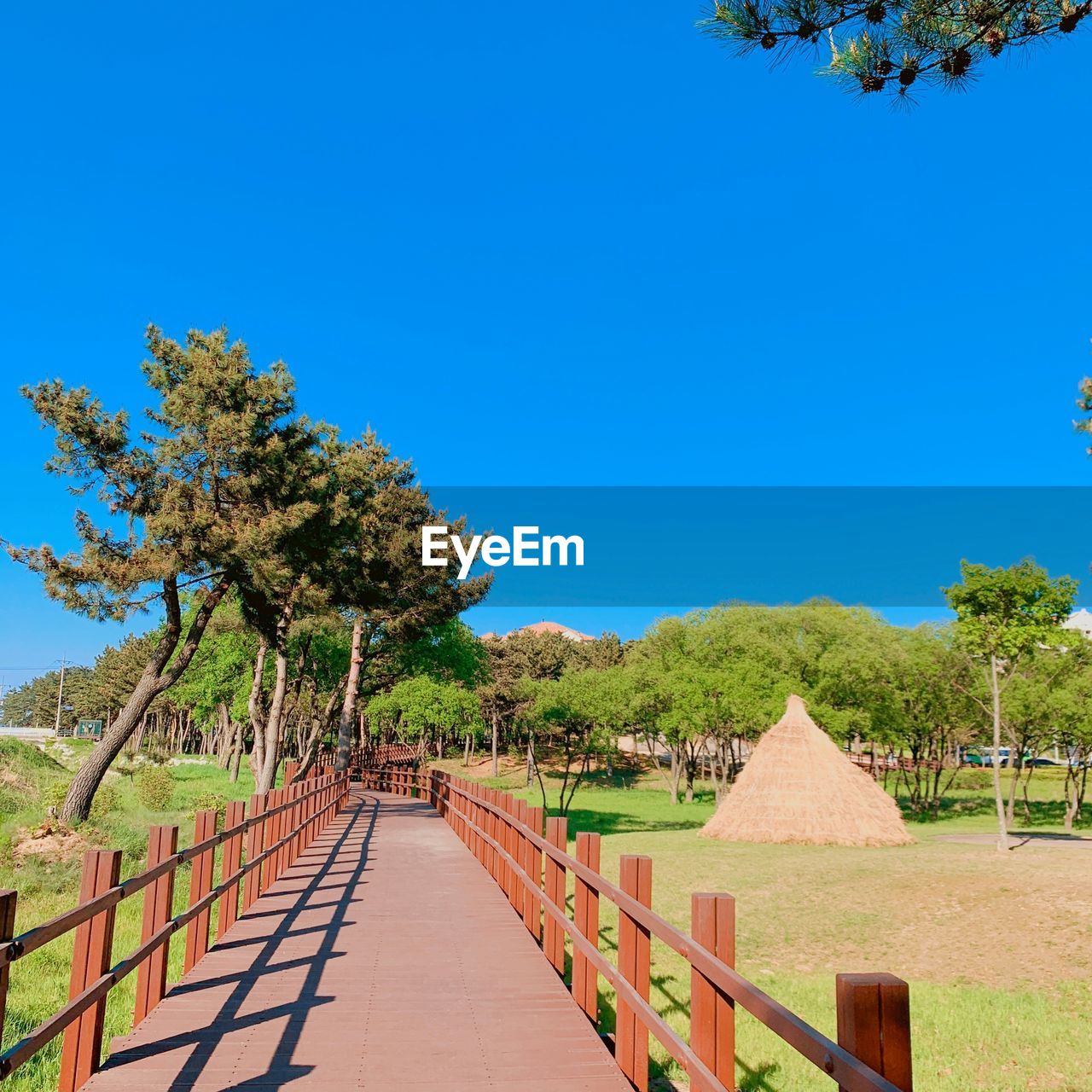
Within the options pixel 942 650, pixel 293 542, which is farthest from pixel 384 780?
pixel 942 650

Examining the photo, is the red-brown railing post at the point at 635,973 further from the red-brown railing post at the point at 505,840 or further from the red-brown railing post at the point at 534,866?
the red-brown railing post at the point at 505,840

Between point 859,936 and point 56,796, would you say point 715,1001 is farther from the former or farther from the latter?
point 56,796

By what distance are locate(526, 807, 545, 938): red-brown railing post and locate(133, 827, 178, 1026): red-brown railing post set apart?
11.3ft

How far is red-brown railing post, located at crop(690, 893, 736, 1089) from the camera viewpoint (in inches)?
134

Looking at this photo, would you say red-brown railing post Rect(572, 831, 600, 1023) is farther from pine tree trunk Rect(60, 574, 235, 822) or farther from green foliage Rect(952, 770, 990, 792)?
green foliage Rect(952, 770, 990, 792)

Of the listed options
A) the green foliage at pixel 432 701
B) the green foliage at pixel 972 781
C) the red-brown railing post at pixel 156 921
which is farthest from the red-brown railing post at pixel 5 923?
the green foliage at pixel 972 781

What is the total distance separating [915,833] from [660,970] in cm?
2286

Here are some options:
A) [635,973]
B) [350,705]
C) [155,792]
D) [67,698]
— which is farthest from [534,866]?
[67,698]

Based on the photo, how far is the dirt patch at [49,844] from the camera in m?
15.4

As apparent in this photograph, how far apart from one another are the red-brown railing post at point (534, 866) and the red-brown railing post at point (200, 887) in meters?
2.87

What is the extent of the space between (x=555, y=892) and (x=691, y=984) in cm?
265

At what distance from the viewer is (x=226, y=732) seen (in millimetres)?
61094

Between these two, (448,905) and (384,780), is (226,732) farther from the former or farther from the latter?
(448,905)

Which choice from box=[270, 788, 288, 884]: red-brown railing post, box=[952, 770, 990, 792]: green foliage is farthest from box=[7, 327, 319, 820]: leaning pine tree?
box=[952, 770, 990, 792]: green foliage
